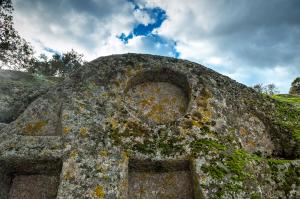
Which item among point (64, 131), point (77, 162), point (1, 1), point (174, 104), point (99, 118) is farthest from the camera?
point (1, 1)

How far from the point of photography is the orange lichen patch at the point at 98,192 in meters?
6.66

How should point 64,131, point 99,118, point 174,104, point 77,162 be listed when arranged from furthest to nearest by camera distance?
point 174,104
point 99,118
point 64,131
point 77,162

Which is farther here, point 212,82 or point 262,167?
point 212,82

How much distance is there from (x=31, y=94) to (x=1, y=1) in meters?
10.7

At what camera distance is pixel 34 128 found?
861 cm

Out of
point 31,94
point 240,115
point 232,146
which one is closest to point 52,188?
point 31,94

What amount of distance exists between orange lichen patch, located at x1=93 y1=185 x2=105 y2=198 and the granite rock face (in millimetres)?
23

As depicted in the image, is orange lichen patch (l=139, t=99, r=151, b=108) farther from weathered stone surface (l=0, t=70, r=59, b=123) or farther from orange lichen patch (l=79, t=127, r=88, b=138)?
weathered stone surface (l=0, t=70, r=59, b=123)

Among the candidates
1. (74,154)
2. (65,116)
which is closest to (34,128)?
(65,116)

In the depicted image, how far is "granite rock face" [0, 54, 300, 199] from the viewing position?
731 cm

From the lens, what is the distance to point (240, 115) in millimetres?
9969

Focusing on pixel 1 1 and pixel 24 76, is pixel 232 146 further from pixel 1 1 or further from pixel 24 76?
pixel 1 1

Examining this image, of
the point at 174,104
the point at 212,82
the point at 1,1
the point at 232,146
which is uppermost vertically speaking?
the point at 1,1

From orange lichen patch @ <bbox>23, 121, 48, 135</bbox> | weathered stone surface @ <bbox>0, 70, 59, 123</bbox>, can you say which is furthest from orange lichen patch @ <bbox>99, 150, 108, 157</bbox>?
weathered stone surface @ <bbox>0, 70, 59, 123</bbox>
